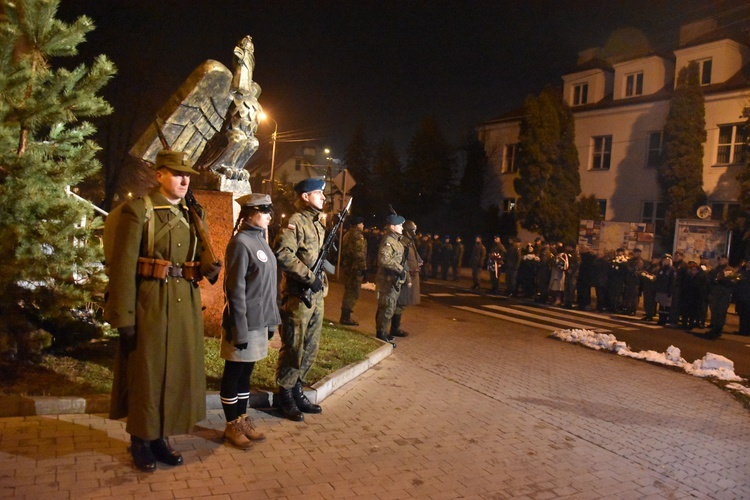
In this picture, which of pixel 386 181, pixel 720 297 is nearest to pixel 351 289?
pixel 720 297

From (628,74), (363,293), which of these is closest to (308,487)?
(363,293)

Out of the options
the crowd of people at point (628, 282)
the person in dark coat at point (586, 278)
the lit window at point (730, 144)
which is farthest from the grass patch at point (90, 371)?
the lit window at point (730, 144)

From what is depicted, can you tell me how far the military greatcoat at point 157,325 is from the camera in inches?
158

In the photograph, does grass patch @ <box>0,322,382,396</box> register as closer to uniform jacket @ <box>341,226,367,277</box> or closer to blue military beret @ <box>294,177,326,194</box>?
blue military beret @ <box>294,177,326,194</box>

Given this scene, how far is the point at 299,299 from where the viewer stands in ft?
18.6

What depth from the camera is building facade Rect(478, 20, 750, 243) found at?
24203mm

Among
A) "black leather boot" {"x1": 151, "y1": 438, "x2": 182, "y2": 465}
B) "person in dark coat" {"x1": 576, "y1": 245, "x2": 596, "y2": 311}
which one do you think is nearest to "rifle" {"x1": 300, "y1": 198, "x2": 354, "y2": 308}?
"black leather boot" {"x1": 151, "y1": 438, "x2": 182, "y2": 465}

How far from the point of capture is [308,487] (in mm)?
4242

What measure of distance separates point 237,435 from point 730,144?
82.8 feet

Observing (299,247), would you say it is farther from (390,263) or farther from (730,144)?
(730,144)

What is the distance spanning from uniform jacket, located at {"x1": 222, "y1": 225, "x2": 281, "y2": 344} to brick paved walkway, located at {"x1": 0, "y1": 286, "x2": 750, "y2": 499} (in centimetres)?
99

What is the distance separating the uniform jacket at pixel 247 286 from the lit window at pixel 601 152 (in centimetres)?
2744

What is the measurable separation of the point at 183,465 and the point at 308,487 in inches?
37.2

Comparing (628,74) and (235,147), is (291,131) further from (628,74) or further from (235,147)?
(235,147)
